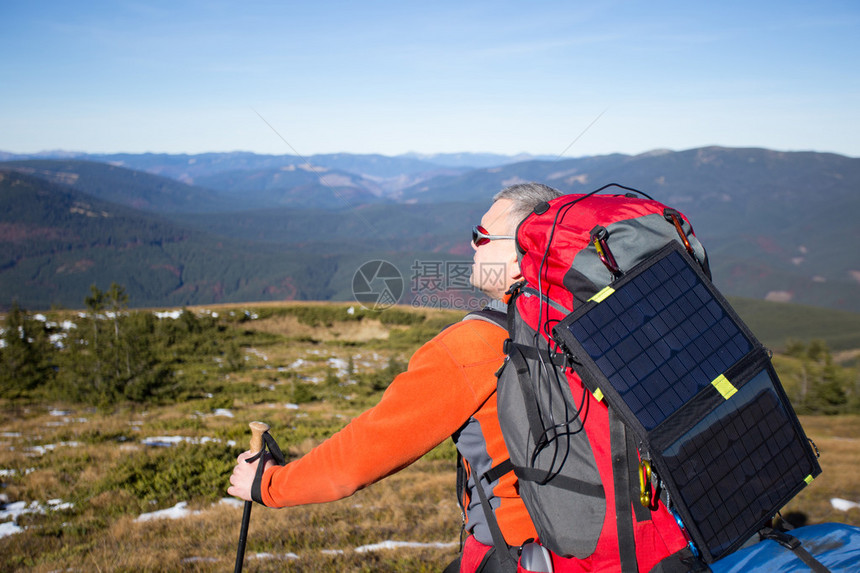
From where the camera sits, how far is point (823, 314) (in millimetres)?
104562

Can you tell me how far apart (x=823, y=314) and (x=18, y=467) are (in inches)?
5051

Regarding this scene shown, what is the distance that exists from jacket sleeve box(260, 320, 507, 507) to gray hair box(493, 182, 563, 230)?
580 mm

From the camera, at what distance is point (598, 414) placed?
1643mm

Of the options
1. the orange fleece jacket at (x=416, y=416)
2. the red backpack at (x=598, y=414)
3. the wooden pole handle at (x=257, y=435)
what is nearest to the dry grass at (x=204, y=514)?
the wooden pole handle at (x=257, y=435)

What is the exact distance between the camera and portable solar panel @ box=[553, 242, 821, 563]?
62.4 inches

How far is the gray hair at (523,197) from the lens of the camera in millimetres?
2201

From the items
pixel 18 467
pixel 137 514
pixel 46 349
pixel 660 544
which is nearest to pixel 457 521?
pixel 137 514

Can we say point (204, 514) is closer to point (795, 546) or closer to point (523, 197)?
point (523, 197)

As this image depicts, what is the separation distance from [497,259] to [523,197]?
0.31 meters

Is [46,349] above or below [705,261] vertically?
below

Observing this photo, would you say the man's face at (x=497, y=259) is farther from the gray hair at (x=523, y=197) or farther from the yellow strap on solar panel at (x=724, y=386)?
the yellow strap on solar panel at (x=724, y=386)

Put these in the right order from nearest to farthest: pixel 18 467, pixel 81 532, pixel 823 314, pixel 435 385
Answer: pixel 435 385 < pixel 81 532 < pixel 18 467 < pixel 823 314

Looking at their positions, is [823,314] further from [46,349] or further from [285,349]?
[46,349]

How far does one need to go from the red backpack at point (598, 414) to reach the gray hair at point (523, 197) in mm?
376
